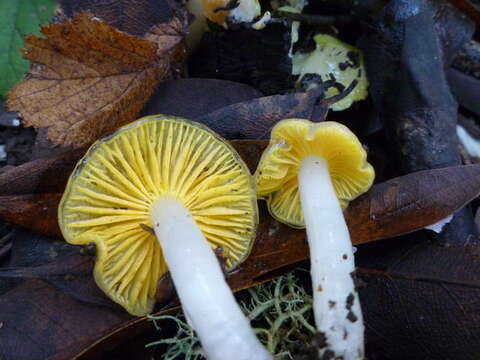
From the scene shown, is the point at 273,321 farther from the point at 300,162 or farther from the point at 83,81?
the point at 83,81

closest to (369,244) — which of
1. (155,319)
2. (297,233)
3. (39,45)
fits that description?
(297,233)

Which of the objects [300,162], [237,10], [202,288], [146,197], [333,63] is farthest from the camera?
[333,63]

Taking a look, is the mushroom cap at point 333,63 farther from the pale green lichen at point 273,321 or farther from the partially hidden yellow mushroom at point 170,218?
the pale green lichen at point 273,321

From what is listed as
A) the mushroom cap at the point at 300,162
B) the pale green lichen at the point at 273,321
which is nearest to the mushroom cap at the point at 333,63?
the mushroom cap at the point at 300,162

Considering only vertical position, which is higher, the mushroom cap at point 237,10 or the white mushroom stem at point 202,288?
the mushroom cap at point 237,10

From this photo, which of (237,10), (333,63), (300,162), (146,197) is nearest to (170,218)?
(146,197)

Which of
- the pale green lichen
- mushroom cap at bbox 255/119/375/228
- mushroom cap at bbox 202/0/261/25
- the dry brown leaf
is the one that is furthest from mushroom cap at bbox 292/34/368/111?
the pale green lichen
